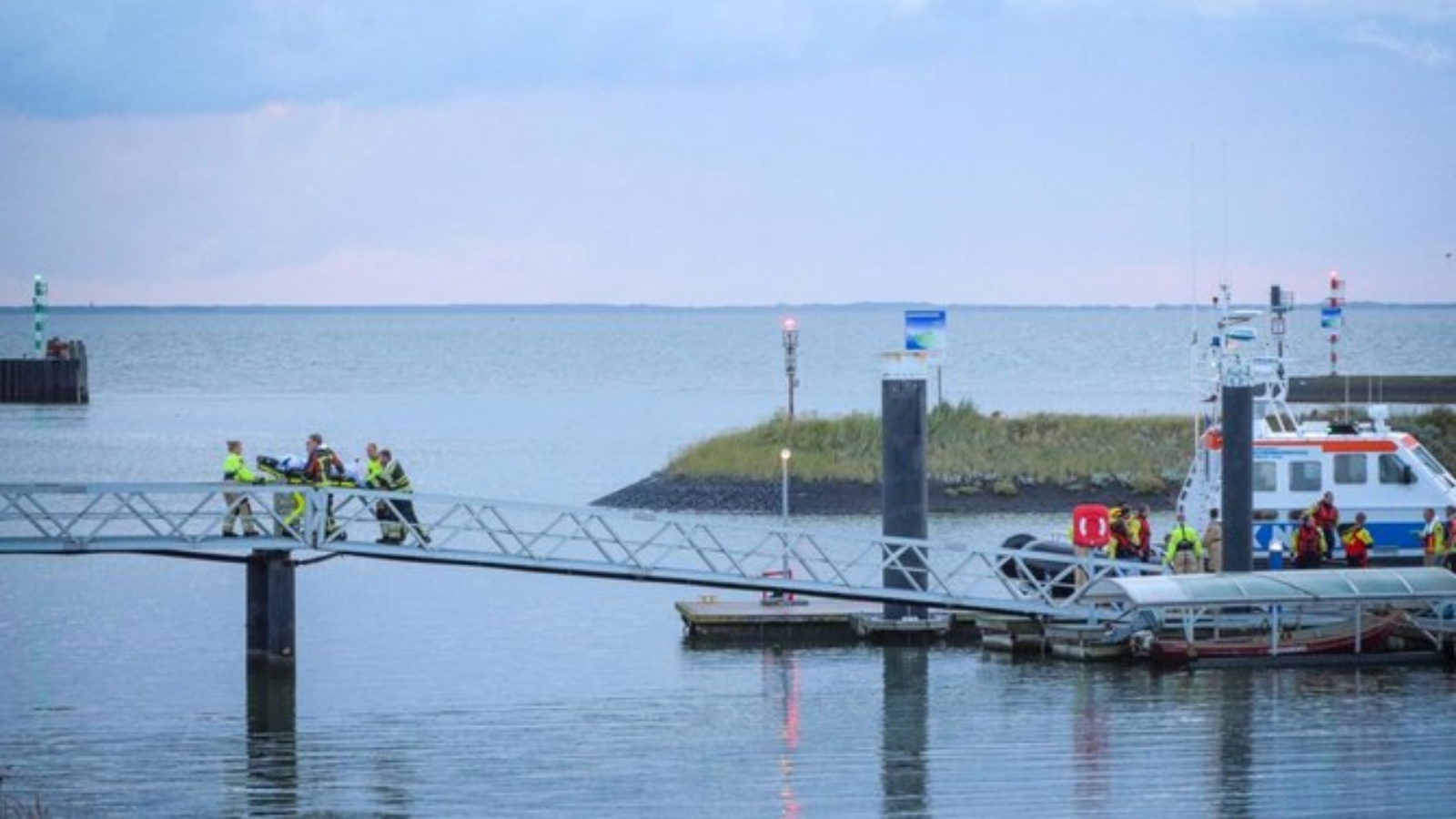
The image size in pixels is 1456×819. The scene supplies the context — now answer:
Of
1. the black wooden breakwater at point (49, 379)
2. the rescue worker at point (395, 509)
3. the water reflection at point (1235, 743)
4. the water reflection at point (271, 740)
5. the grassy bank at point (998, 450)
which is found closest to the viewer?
the water reflection at point (1235, 743)

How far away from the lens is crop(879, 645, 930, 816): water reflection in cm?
2591

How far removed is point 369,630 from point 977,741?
579 inches

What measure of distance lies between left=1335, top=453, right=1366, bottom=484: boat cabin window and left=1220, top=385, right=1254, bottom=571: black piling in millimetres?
2992

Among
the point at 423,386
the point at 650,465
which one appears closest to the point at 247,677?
the point at 650,465

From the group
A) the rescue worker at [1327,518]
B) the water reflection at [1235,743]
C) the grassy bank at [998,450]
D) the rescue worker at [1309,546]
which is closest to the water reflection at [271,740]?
the water reflection at [1235,743]

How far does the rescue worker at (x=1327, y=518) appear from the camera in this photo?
36.1 meters

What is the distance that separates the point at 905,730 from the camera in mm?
30078

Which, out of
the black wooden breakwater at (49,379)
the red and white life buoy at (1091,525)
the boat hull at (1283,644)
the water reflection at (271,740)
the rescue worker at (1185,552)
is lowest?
the water reflection at (271,740)

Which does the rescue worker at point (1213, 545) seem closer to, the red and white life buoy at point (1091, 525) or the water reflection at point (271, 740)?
the red and white life buoy at point (1091, 525)

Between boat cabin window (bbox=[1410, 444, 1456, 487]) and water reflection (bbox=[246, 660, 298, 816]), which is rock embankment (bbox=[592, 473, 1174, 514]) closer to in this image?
boat cabin window (bbox=[1410, 444, 1456, 487])

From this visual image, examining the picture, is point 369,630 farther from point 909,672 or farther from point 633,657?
point 909,672

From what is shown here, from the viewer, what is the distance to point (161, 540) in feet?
108

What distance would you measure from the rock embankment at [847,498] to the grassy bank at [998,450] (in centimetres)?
29

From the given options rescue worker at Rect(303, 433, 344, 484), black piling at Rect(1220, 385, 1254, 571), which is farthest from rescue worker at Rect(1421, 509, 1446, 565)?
rescue worker at Rect(303, 433, 344, 484)
